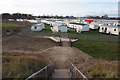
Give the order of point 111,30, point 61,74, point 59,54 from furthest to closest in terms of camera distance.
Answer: point 111,30 < point 59,54 < point 61,74

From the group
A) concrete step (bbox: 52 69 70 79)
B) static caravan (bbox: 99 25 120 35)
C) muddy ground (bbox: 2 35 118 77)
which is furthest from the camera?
static caravan (bbox: 99 25 120 35)

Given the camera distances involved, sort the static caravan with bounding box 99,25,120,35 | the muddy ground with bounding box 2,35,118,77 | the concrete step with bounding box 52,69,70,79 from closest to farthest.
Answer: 1. the concrete step with bounding box 52,69,70,79
2. the muddy ground with bounding box 2,35,118,77
3. the static caravan with bounding box 99,25,120,35

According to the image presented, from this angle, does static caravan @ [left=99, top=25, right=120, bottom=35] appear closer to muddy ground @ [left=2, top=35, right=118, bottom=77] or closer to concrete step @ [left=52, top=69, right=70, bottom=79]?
muddy ground @ [left=2, top=35, right=118, bottom=77]

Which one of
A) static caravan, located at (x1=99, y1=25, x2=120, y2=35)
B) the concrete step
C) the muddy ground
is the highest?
static caravan, located at (x1=99, y1=25, x2=120, y2=35)

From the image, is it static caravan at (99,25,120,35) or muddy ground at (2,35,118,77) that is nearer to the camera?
muddy ground at (2,35,118,77)

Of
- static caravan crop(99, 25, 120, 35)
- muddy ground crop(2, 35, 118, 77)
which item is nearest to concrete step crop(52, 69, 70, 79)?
muddy ground crop(2, 35, 118, 77)

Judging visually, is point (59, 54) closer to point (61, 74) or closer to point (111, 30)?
point (61, 74)

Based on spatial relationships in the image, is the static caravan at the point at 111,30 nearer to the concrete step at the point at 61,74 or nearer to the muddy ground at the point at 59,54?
the muddy ground at the point at 59,54

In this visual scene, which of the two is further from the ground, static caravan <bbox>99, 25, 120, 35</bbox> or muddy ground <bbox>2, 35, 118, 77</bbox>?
static caravan <bbox>99, 25, 120, 35</bbox>

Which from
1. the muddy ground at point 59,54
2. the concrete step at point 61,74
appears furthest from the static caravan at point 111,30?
the concrete step at point 61,74

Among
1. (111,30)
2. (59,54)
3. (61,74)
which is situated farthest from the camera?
(111,30)

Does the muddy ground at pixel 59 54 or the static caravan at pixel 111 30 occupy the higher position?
the static caravan at pixel 111 30

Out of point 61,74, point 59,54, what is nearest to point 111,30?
point 59,54

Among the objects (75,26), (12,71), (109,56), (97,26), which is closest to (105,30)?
(97,26)
